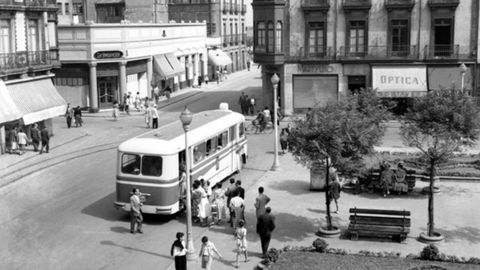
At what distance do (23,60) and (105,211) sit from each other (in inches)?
643

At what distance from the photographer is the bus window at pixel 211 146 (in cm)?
2770

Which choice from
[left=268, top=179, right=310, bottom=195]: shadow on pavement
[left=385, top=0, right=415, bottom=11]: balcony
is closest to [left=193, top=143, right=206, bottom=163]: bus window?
[left=268, top=179, right=310, bottom=195]: shadow on pavement

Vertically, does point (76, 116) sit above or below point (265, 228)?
above

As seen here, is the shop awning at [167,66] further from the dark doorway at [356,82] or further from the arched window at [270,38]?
the dark doorway at [356,82]

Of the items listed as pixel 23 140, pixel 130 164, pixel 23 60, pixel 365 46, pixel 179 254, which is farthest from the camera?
pixel 365 46

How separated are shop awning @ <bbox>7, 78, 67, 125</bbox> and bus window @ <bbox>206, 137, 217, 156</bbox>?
13.9 metres

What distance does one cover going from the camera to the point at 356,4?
1901 inches

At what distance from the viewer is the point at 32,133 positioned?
37.5 metres

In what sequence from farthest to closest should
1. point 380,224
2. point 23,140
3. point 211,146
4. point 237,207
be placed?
point 23,140, point 211,146, point 237,207, point 380,224

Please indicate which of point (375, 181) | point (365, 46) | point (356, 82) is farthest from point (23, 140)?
point (365, 46)

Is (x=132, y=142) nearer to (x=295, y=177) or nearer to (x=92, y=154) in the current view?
(x=295, y=177)

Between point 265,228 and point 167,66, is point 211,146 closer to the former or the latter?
point 265,228

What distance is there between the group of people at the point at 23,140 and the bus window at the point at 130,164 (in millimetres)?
14217

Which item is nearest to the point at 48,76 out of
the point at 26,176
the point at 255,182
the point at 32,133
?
the point at 32,133
